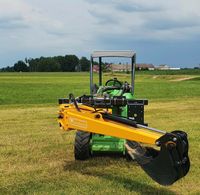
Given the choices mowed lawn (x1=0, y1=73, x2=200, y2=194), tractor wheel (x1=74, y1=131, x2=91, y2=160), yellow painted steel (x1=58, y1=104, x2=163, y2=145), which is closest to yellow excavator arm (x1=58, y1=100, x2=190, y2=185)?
yellow painted steel (x1=58, y1=104, x2=163, y2=145)

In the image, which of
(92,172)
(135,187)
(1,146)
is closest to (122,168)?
(92,172)

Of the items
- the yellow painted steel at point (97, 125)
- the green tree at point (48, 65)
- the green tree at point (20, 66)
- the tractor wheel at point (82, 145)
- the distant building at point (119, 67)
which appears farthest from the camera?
the green tree at point (20, 66)

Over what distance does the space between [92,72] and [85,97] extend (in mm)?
3212

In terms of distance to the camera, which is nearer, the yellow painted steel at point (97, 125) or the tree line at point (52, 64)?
the yellow painted steel at point (97, 125)

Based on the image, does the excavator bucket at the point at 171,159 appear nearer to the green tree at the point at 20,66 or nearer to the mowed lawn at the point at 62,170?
the mowed lawn at the point at 62,170

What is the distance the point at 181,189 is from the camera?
5988mm

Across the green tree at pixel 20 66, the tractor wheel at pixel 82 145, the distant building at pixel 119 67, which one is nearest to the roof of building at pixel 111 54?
the distant building at pixel 119 67

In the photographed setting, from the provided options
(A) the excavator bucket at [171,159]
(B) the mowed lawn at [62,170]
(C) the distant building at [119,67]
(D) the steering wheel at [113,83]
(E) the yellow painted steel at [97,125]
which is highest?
(C) the distant building at [119,67]

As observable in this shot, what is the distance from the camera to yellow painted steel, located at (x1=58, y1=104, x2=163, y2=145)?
5051 mm

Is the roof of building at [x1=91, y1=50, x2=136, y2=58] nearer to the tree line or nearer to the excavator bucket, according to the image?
the excavator bucket

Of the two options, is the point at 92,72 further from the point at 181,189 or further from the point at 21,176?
the point at 181,189

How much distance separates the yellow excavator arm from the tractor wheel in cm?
144

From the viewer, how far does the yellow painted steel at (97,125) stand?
5.05 meters

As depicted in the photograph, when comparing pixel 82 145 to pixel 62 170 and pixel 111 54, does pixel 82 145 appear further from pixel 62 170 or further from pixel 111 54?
pixel 111 54
